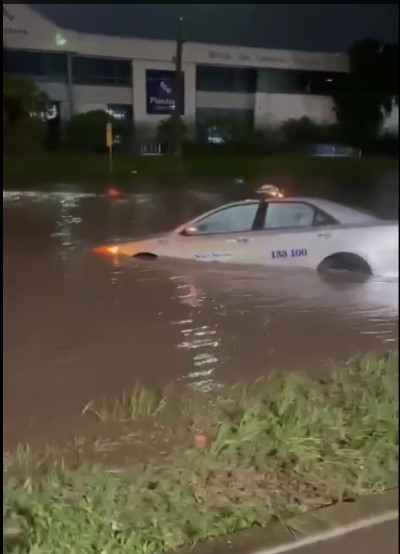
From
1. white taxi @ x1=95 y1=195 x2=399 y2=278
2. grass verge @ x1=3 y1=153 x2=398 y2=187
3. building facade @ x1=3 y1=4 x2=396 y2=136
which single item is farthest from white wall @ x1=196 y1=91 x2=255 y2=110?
white taxi @ x1=95 y1=195 x2=399 y2=278

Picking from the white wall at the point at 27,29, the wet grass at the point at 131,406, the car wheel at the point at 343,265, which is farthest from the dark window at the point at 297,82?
the wet grass at the point at 131,406

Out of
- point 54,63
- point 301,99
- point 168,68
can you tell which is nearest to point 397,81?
point 301,99

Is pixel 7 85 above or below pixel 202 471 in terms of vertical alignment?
above

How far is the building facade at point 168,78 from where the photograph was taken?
1.97 m

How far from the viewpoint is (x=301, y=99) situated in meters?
2.04

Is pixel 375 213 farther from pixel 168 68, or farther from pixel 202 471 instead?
pixel 202 471

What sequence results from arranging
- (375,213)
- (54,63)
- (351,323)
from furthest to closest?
(351,323) → (54,63) → (375,213)

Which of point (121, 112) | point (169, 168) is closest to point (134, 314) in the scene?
point (169, 168)

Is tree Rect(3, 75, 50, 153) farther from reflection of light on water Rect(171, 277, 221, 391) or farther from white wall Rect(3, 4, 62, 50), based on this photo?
reflection of light on water Rect(171, 277, 221, 391)

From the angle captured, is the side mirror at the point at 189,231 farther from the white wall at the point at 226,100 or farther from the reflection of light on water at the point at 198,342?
the white wall at the point at 226,100

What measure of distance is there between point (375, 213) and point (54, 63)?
80 cm

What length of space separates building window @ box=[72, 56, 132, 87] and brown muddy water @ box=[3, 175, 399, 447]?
0.85ft

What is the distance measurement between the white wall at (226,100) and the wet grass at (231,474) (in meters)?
0.69

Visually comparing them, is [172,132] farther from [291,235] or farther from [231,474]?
[231,474]
